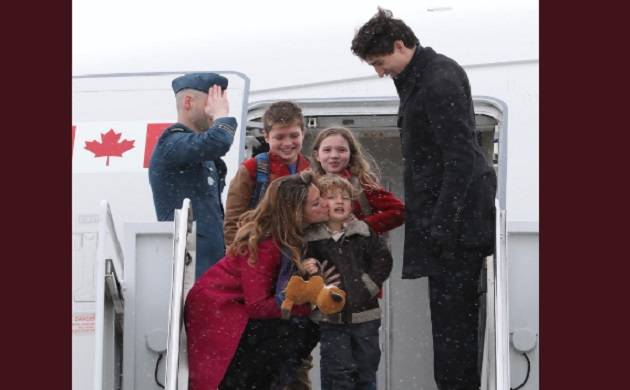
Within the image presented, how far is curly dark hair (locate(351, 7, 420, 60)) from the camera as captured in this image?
774 centimetres

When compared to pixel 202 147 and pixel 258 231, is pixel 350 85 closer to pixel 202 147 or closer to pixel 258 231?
pixel 202 147

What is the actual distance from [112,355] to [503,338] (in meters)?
2.11

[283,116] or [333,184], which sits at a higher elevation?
[283,116]

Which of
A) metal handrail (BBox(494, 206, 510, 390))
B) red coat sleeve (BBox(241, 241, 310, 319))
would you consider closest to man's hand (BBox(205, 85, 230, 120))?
red coat sleeve (BBox(241, 241, 310, 319))

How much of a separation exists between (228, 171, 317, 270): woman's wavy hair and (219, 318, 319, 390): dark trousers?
36 cm

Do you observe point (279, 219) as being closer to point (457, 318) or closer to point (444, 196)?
point (444, 196)

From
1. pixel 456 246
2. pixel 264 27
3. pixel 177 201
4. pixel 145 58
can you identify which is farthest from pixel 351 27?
pixel 456 246

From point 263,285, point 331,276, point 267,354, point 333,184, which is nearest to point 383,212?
point 333,184

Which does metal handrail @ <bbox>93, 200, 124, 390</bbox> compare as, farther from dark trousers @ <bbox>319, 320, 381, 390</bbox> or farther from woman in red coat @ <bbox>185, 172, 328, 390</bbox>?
dark trousers @ <bbox>319, 320, 381, 390</bbox>

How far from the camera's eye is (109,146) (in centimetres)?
988

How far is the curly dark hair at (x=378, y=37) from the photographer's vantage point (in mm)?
7742

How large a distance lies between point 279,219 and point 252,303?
0.41 meters

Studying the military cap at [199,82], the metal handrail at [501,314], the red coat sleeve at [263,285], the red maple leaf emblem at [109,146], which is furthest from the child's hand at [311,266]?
the red maple leaf emblem at [109,146]

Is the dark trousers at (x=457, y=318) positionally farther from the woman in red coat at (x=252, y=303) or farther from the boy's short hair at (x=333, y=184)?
the woman in red coat at (x=252, y=303)
